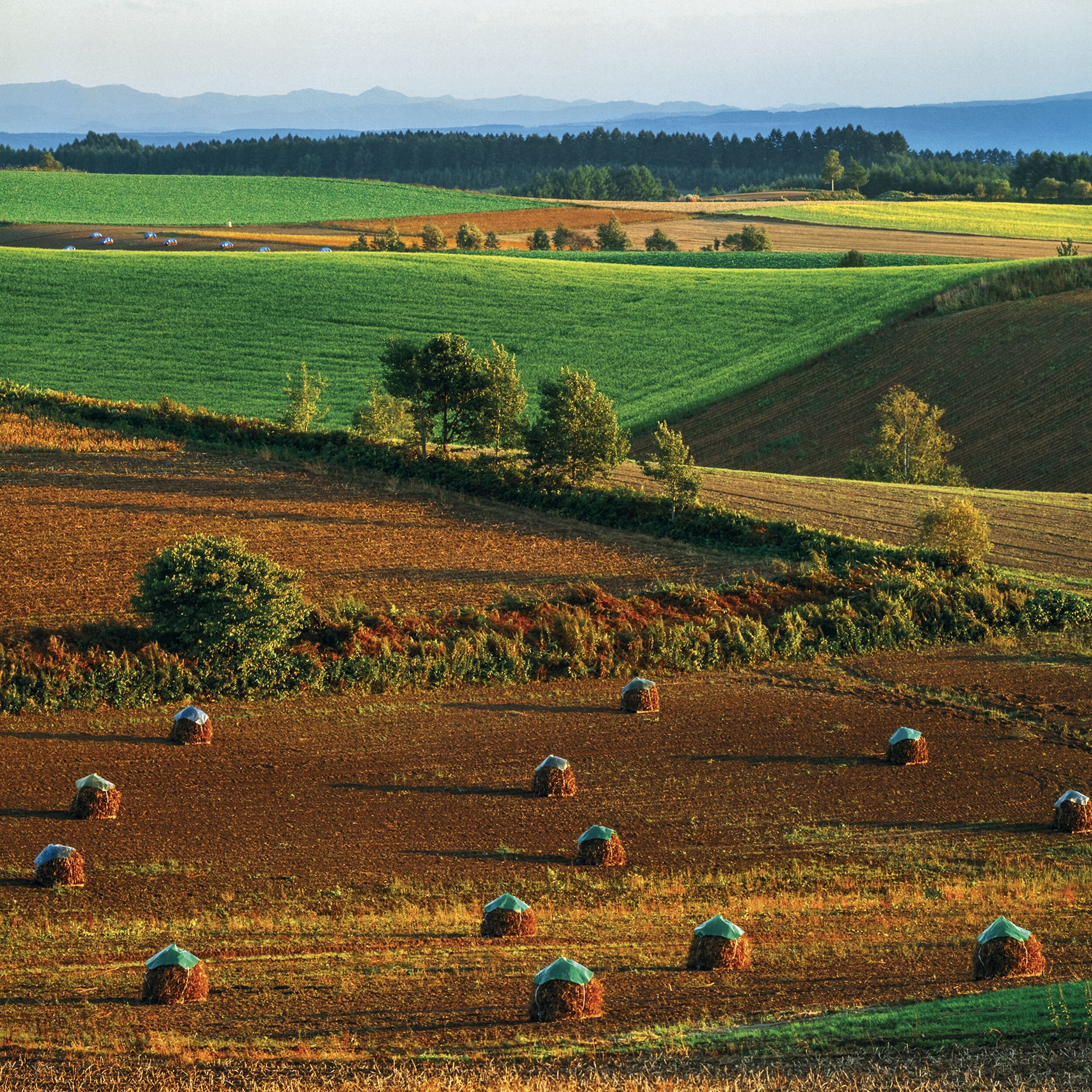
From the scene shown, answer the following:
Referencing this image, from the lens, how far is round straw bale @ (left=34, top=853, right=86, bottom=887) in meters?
16.8

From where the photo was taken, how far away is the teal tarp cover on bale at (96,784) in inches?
743

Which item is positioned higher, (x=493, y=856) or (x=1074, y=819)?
(x=1074, y=819)

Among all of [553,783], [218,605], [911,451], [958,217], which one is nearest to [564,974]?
[553,783]

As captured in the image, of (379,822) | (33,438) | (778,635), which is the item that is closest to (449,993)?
(379,822)

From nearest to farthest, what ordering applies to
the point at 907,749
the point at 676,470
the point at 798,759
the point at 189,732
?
the point at 189,732, the point at 907,749, the point at 798,759, the point at 676,470

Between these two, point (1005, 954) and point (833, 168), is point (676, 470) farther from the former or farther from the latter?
point (833, 168)

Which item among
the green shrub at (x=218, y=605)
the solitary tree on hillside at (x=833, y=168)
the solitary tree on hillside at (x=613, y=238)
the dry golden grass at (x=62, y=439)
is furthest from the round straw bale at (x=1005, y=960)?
the solitary tree on hillside at (x=833, y=168)

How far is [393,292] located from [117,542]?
151 feet

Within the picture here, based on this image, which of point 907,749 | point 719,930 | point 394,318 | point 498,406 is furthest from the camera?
point 394,318

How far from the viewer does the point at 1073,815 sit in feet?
63.8

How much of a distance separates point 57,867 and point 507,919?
629cm

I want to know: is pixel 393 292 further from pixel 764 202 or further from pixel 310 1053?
pixel 764 202

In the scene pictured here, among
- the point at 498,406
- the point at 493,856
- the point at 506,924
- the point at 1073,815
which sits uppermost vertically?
the point at 498,406

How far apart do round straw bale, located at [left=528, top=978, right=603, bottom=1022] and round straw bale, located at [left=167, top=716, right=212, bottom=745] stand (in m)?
10.4
